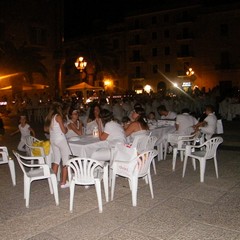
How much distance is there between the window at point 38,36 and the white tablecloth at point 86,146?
24.3 metres

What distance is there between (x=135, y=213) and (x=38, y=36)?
2704 cm

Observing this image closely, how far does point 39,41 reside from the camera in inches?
1168

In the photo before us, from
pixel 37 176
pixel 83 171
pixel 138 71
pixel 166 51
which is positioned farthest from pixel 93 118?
pixel 138 71

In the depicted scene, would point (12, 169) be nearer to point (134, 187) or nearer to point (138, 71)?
point (134, 187)

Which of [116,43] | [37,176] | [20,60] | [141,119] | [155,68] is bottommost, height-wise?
[37,176]

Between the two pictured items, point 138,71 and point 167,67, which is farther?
point 138,71

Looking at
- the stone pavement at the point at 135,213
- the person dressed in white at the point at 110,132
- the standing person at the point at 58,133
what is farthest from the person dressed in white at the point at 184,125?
the standing person at the point at 58,133

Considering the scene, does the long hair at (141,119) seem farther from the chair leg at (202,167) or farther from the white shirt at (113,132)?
the chair leg at (202,167)

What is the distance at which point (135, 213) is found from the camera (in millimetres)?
5047

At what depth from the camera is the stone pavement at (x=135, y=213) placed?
4.37 meters

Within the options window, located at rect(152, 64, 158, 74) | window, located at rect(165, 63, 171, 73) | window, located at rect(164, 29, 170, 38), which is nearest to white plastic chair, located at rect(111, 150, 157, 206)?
window, located at rect(165, 63, 171, 73)

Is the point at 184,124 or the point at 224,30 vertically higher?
the point at 224,30

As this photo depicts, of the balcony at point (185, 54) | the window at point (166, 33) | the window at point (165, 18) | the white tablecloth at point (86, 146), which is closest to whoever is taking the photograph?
the white tablecloth at point (86, 146)

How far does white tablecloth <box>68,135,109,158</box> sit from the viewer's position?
254 inches
